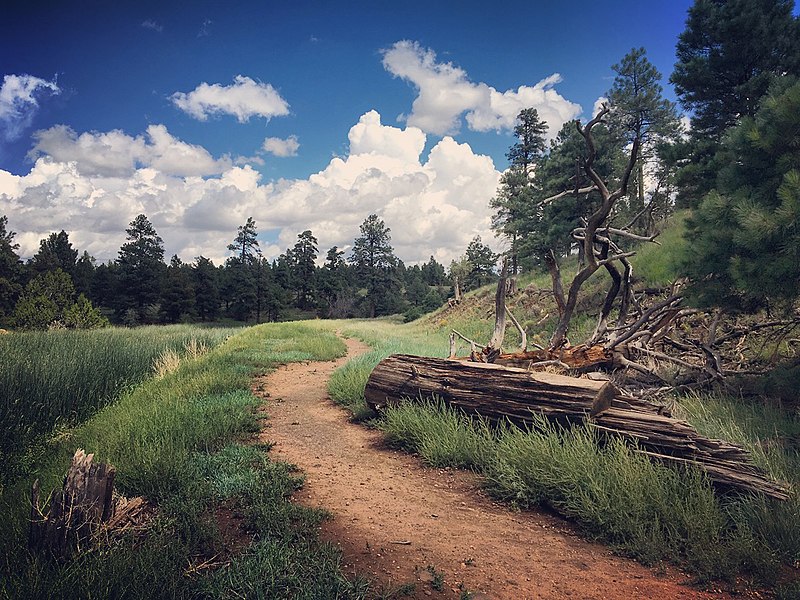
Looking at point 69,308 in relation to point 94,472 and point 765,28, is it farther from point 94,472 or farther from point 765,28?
point 765,28

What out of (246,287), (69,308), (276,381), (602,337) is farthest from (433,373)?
(246,287)

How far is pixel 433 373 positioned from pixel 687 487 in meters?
3.48

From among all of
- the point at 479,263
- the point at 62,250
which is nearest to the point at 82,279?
the point at 62,250

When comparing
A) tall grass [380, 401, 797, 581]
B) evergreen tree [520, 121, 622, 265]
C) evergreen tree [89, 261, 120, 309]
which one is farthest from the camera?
evergreen tree [89, 261, 120, 309]

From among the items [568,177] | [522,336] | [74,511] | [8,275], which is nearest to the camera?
[74,511]

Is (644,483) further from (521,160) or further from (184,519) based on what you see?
(521,160)

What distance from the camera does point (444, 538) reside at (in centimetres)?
360

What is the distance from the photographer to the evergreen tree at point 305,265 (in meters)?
73.4

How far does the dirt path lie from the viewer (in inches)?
115

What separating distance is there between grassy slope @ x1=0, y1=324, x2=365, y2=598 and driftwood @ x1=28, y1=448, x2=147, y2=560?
4.0 inches

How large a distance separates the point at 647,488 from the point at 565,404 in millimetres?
1314

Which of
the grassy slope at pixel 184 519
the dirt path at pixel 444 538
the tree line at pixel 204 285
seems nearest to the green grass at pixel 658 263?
the dirt path at pixel 444 538

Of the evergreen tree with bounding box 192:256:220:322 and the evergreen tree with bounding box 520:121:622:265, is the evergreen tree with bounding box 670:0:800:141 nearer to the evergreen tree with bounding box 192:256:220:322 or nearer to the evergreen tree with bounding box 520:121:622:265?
the evergreen tree with bounding box 520:121:622:265

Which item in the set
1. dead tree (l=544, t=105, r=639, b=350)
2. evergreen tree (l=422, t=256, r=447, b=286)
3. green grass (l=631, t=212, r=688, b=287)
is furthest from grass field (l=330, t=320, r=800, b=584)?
evergreen tree (l=422, t=256, r=447, b=286)
